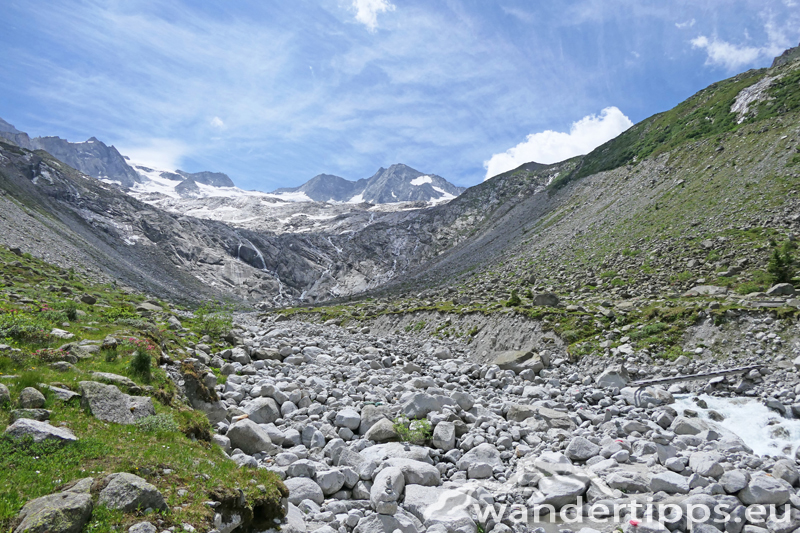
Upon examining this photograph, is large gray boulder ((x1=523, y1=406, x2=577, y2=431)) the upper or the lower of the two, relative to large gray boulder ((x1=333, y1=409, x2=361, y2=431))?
upper

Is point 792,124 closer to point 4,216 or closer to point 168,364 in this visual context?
point 168,364

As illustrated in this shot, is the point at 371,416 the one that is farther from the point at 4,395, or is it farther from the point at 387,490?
the point at 4,395

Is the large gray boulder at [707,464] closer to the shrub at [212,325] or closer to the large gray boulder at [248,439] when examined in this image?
the large gray boulder at [248,439]

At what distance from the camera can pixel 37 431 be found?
748 cm

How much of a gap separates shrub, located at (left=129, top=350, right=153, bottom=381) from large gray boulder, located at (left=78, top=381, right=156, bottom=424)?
2002 millimetres

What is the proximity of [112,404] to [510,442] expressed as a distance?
12245 millimetres

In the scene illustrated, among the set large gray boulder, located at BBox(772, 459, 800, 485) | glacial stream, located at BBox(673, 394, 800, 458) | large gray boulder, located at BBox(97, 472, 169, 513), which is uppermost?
glacial stream, located at BBox(673, 394, 800, 458)

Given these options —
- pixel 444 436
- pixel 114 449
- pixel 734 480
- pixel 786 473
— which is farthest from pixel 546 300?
pixel 114 449

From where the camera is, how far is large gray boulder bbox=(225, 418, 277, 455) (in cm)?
1230

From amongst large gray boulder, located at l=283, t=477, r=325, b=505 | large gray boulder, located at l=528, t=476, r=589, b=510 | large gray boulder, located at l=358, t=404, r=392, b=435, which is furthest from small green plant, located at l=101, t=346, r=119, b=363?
large gray boulder, located at l=528, t=476, r=589, b=510

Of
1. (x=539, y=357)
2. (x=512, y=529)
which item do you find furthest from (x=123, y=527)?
(x=539, y=357)

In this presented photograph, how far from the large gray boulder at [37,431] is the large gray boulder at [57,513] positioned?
1989mm

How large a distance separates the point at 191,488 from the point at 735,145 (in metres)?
76.8

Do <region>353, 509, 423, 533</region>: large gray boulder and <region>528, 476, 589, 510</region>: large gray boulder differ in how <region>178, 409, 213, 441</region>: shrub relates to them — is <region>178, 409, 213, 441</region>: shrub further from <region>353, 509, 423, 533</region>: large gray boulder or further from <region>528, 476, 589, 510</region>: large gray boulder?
<region>528, 476, 589, 510</region>: large gray boulder
